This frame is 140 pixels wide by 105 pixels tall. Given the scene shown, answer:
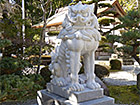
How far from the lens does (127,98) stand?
17.1 feet

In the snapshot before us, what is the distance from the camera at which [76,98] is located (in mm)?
2699

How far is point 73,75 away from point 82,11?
3.81 ft

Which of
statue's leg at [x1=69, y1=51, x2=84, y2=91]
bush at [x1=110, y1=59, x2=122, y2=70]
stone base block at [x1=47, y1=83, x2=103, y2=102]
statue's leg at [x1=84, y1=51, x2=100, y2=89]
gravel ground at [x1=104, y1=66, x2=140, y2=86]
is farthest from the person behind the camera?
bush at [x1=110, y1=59, x2=122, y2=70]

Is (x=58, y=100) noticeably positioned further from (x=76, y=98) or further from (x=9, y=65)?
(x=9, y=65)

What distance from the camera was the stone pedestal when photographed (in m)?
2.72

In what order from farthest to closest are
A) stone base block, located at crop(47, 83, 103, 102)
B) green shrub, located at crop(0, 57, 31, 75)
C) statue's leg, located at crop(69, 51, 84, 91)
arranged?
green shrub, located at crop(0, 57, 31, 75) < statue's leg, located at crop(69, 51, 84, 91) < stone base block, located at crop(47, 83, 103, 102)

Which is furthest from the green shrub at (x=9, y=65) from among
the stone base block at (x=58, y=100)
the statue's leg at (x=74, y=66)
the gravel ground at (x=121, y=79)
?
the gravel ground at (x=121, y=79)

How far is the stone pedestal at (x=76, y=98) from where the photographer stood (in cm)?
272

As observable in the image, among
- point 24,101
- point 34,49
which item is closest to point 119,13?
point 34,49

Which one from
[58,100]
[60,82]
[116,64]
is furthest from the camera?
[116,64]

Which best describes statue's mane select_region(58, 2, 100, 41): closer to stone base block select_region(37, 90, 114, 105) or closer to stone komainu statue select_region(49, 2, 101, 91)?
stone komainu statue select_region(49, 2, 101, 91)

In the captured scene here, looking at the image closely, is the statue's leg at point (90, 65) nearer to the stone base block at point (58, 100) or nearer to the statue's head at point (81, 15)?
the stone base block at point (58, 100)

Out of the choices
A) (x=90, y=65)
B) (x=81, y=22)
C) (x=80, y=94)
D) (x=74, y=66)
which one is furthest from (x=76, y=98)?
(x=81, y=22)

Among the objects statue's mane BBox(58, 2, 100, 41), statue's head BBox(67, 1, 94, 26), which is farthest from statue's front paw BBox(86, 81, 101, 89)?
statue's head BBox(67, 1, 94, 26)
